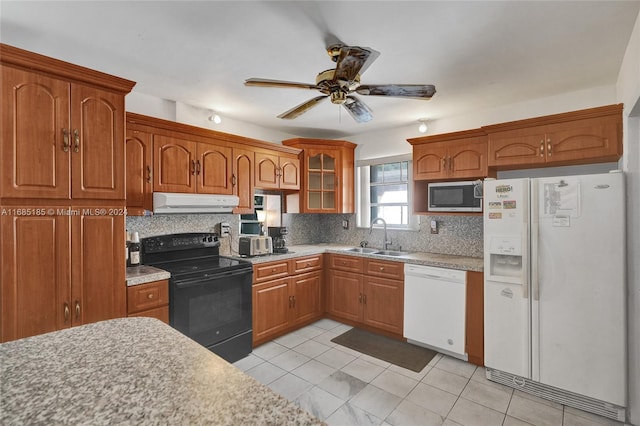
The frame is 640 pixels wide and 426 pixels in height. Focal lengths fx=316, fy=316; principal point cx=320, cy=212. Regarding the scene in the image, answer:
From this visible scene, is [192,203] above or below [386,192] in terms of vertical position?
below

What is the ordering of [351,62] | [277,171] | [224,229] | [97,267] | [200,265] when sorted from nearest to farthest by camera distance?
[351,62] → [97,267] → [200,265] → [224,229] → [277,171]

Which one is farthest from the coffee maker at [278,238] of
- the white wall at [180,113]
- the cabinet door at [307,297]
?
the white wall at [180,113]

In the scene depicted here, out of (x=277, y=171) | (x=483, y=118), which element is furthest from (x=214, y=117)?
(x=483, y=118)

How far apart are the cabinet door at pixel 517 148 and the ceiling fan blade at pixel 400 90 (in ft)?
4.06

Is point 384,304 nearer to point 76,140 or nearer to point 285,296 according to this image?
point 285,296

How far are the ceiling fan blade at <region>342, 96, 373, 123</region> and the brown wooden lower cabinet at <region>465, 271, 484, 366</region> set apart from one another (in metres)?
1.66

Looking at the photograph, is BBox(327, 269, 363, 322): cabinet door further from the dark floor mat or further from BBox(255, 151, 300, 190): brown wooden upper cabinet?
BBox(255, 151, 300, 190): brown wooden upper cabinet

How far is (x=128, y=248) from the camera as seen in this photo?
273 centimetres

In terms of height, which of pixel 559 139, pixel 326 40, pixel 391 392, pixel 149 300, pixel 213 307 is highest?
pixel 326 40

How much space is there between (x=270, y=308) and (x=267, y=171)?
1535 millimetres

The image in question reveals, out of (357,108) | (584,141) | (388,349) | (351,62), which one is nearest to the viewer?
(351,62)

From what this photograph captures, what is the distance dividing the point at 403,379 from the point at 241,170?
8.32ft

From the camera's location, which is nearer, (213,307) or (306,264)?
(213,307)

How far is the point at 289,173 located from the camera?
3.94 m
